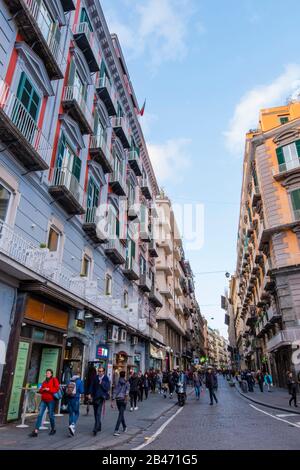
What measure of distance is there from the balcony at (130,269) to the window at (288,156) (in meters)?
14.8

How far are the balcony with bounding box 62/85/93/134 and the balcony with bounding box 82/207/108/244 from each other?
3948 millimetres

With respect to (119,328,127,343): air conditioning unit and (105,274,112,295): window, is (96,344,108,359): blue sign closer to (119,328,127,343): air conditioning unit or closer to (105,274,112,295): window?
(119,328,127,343): air conditioning unit

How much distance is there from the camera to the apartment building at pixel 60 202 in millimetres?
9688

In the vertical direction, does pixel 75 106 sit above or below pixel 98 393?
above

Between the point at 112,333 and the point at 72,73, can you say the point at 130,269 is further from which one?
the point at 72,73

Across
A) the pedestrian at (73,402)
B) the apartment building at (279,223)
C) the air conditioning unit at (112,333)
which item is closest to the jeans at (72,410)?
the pedestrian at (73,402)

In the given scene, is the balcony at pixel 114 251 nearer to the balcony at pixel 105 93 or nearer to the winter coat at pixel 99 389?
the balcony at pixel 105 93

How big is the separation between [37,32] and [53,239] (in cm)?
747

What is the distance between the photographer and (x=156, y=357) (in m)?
30.5

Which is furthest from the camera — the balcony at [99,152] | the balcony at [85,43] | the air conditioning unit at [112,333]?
the air conditioning unit at [112,333]

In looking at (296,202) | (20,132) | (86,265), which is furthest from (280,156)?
(20,132)
